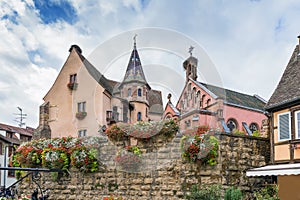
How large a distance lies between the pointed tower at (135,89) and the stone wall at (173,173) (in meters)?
3.85

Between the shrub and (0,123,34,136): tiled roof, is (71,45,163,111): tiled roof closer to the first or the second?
the shrub

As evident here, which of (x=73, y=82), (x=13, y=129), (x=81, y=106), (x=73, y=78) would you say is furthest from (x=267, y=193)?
(x=13, y=129)

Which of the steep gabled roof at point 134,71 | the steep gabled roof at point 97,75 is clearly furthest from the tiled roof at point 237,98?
the steep gabled roof at point 134,71

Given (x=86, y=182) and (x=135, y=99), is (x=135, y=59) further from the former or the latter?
(x=86, y=182)

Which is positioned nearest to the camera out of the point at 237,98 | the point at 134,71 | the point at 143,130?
the point at 143,130

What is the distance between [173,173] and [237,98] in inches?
621

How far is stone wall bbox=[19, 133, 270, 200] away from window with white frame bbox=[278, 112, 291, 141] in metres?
0.49

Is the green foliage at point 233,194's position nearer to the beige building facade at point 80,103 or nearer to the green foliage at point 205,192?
the green foliage at point 205,192

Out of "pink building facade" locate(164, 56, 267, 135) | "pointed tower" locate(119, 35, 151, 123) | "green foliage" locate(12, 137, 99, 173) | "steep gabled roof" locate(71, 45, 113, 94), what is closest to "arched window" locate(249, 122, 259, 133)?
"pink building facade" locate(164, 56, 267, 135)

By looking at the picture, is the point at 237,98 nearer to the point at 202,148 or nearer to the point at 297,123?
the point at 297,123

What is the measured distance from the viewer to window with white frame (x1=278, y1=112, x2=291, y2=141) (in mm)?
11633

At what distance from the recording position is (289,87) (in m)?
12.3

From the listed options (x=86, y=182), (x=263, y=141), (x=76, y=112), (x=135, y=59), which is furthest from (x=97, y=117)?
(x=263, y=141)

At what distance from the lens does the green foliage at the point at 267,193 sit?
398 inches
